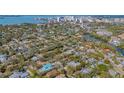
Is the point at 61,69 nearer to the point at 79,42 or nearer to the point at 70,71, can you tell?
the point at 70,71

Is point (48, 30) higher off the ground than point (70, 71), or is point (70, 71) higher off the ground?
point (48, 30)
